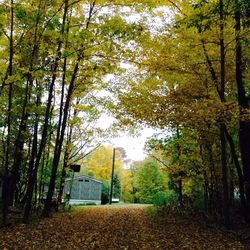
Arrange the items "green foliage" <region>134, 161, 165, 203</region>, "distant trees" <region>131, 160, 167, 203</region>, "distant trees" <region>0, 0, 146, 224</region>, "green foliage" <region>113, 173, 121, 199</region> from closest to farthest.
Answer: "distant trees" <region>0, 0, 146, 224</region> → "distant trees" <region>131, 160, 167, 203</region> → "green foliage" <region>134, 161, 165, 203</region> → "green foliage" <region>113, 173, 121, 199</region>

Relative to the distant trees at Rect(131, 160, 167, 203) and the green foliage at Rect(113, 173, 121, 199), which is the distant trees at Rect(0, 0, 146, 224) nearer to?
the distant trees at Rect(131, 160, 167, 203)

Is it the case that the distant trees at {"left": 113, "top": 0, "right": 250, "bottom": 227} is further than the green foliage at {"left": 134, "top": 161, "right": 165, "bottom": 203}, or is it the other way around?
the green foliage at {"left": 134, "top": 161, "right": 165, "bottom": 203}

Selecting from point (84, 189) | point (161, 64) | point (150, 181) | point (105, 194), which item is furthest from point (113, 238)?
point (105, 194)

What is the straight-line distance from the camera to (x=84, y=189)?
147 ft

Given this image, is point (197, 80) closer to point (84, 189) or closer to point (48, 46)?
point (48, 46)

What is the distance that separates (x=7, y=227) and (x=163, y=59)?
318 inches

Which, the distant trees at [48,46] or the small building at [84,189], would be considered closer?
the distant trees at [48,46]

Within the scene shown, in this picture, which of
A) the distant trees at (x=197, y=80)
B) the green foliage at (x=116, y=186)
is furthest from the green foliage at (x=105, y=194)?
the distant trees at (x=197, y=80)

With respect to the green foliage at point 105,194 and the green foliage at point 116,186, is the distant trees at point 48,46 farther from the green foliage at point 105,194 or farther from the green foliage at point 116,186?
the green foliage at point 116,186

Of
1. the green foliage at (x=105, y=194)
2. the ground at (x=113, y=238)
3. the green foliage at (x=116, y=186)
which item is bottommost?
the ground at (x=113, y=238)

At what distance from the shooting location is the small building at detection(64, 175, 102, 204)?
44312 millimetres

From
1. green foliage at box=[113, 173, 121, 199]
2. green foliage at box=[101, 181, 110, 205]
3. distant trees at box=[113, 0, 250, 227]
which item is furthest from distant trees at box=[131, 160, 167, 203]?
distant trees at box=[113, 0, 250, 227]

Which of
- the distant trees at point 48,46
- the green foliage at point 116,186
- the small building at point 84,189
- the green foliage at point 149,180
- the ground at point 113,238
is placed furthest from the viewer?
the green foliage at point 116,186

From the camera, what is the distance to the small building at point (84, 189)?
145ft
